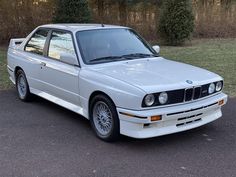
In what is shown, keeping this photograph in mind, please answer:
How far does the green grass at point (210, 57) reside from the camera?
30.6 feet

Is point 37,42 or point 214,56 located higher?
point 37,42

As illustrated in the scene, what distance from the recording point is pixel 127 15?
18.9m

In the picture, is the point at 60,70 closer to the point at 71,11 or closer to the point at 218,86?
the point at 218,86

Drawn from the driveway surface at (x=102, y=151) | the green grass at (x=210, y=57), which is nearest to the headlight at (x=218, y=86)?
the driveway surface at (x=102, y=151)

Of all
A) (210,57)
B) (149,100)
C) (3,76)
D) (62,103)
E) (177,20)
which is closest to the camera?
(149,100)

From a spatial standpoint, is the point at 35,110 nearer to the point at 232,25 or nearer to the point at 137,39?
the point at 137,39

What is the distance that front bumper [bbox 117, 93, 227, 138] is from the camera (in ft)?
15.8

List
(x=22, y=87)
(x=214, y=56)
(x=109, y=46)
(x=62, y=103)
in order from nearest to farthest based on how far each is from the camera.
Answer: (x=109, y=46), (x=62, y=103), (x=22, y=87), (x=214, y=56)

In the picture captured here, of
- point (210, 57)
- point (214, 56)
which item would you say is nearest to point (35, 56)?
point (210, 57)

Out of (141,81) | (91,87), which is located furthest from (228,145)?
(91,87)

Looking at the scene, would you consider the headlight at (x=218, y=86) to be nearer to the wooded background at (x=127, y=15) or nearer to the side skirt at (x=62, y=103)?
the side skirt at (x=62, y=103)

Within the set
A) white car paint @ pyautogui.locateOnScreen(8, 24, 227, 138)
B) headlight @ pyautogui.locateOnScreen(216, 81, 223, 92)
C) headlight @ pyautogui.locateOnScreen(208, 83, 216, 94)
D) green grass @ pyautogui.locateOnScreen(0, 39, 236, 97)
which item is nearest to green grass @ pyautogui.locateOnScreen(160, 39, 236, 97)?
green grass @ pyautogui.locateOnScreen(0, 39, 236, 97)

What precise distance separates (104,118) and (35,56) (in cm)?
234

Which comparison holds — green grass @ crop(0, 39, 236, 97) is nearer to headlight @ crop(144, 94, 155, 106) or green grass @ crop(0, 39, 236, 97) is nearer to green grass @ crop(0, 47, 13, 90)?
green grass @ crop(0, 47, 13, 90)
